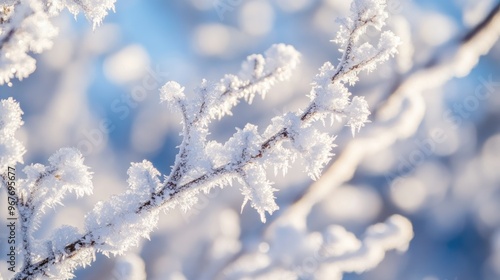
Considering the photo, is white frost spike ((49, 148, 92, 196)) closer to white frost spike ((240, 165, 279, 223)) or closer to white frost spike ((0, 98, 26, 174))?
white frost spike ((0, 98, 26, 174))

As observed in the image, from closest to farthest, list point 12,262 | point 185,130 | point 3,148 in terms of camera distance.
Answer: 1. point 3,148
2. point 185,130
3. point 12,262

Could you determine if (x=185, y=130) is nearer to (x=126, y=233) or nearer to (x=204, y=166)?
(x=204, y=166)

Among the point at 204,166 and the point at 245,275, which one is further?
the point at 245,275

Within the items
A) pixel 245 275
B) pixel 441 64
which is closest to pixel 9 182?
pixel 245 275

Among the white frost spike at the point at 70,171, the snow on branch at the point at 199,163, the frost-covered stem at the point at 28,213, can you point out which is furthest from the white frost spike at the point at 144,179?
the frost-covered stem at the point at 28,213

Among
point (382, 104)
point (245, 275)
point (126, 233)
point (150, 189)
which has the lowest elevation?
point (126, 233)

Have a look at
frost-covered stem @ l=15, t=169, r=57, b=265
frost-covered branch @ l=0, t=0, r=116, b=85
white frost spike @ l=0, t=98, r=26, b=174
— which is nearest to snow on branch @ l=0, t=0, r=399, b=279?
frost-covered stem @ l=15, t=169, r=57, b=265

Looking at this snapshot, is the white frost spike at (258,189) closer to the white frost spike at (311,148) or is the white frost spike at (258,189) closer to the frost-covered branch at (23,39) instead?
the white frost spike at (311,148)

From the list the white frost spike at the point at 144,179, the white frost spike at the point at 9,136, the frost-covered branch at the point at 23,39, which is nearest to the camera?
the frost-covered branch at the point at 23,39
